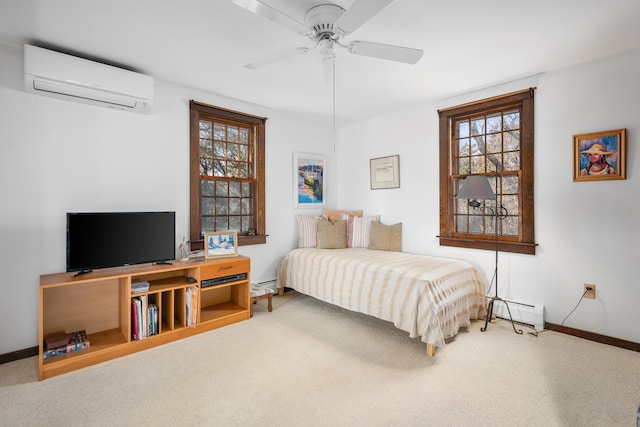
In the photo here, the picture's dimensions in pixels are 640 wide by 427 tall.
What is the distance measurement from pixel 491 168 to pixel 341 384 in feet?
9.25

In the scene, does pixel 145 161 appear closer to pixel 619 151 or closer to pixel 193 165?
pixel 193 165

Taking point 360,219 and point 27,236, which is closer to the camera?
point 27,236

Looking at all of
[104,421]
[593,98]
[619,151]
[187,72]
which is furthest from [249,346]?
[593,98]

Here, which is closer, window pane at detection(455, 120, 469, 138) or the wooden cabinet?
the wooden cabinet

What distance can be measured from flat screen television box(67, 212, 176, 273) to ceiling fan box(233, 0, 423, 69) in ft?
5.61

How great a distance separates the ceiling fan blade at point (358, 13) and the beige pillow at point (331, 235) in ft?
8.86

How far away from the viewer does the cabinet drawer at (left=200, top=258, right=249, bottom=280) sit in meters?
3.06

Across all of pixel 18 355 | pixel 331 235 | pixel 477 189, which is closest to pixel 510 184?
pixel 477 189

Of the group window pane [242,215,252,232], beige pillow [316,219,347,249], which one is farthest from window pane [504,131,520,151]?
window pane [242,215,252,232]

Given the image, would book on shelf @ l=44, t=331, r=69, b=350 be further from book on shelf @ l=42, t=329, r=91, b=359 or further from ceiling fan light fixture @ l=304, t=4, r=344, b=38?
ceiling fan light fixture @ l=304, t=4, r=344, b=38

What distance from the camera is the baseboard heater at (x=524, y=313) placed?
3.04 metres

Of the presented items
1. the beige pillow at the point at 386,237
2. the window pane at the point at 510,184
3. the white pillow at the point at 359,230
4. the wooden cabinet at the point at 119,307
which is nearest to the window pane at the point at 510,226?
the window pane at the point at 510,184

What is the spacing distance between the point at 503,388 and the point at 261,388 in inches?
64.4

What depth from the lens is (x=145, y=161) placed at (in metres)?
3.15
